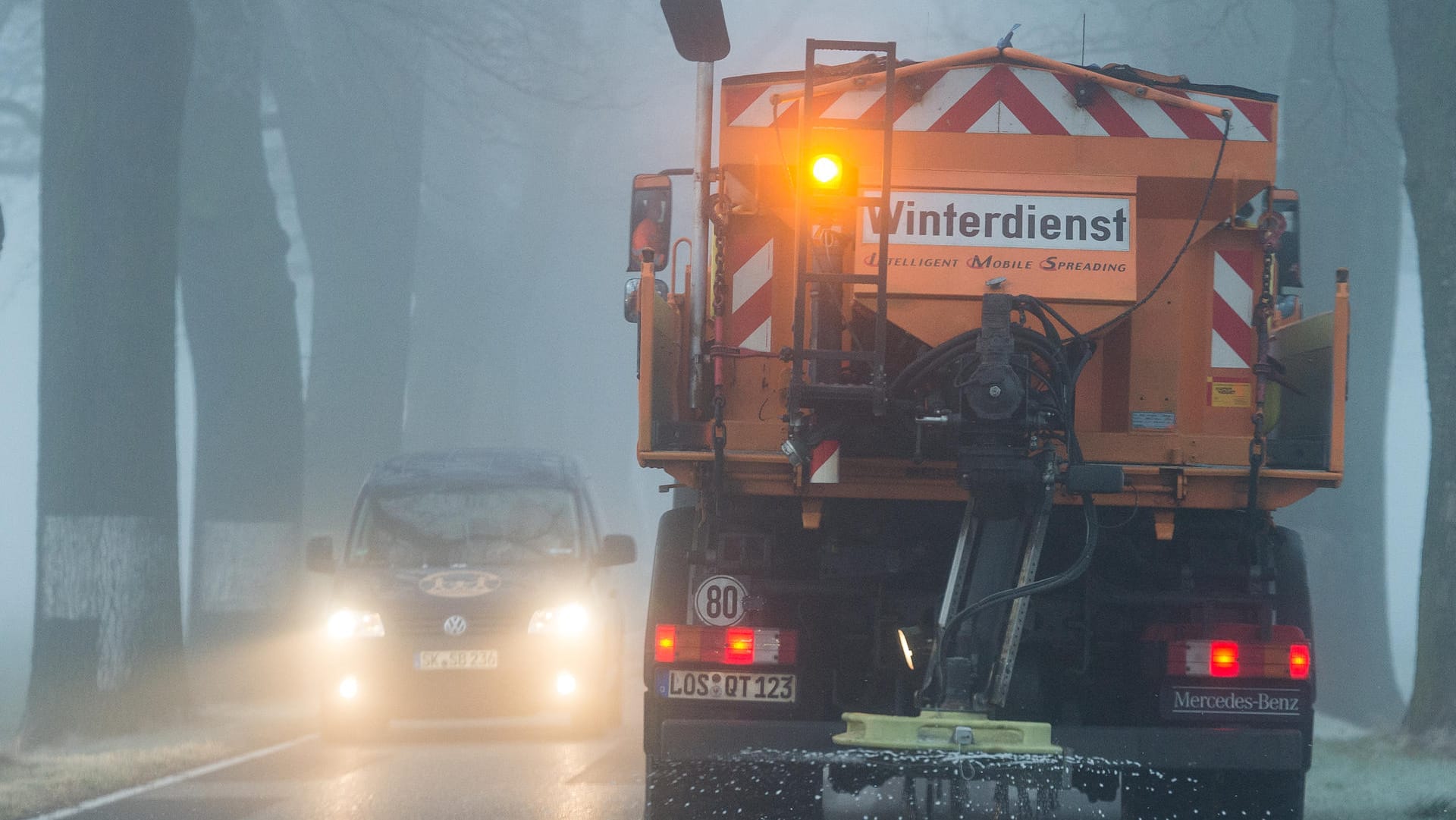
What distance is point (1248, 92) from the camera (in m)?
7.00

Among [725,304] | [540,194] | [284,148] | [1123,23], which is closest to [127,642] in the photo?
[725,304]

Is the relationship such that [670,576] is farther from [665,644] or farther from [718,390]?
[718,390]

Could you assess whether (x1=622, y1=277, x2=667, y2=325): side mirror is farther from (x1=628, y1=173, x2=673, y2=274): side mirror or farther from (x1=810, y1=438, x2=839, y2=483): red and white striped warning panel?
Result: (x1=810, y1=438, x2=839, y2=483): red and white striped warning panel

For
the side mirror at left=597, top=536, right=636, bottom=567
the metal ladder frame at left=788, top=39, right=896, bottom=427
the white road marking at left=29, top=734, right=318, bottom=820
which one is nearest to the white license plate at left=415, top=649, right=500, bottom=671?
the side mirror at left=597, top=536, right=636, bottom=567

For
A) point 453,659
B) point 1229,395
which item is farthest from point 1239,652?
point 453,659

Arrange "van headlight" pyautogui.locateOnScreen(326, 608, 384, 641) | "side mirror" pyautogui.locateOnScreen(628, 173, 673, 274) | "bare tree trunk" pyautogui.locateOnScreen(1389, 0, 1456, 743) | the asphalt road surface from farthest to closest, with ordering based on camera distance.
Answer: "van headlight" pyautogui.locateOnScreen(326, 608, 384, 641), "bare tree trunk" pyautogui.locateOnScreen(1389, 0, 1456, 743), the asphalt road surface, "side mirror" pyautogui.locateOnScreen(628, 173, 673, 274)

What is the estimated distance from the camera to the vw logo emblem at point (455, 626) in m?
11.9

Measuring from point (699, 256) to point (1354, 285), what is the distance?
48.6ft

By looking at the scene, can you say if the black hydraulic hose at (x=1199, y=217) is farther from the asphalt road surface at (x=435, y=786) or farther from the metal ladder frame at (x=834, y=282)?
the asphalt road surface at (x=435, y=786)

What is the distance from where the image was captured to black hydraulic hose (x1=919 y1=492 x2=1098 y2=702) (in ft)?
20.8

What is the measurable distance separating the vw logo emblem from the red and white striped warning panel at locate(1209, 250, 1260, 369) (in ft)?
20.5

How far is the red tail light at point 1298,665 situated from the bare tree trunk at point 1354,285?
37.2 ft

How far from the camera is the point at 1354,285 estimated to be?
20.2 meters

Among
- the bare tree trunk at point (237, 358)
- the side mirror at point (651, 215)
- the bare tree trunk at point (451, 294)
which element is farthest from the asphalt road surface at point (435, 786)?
the bare tree trunk at point (451, 294)
